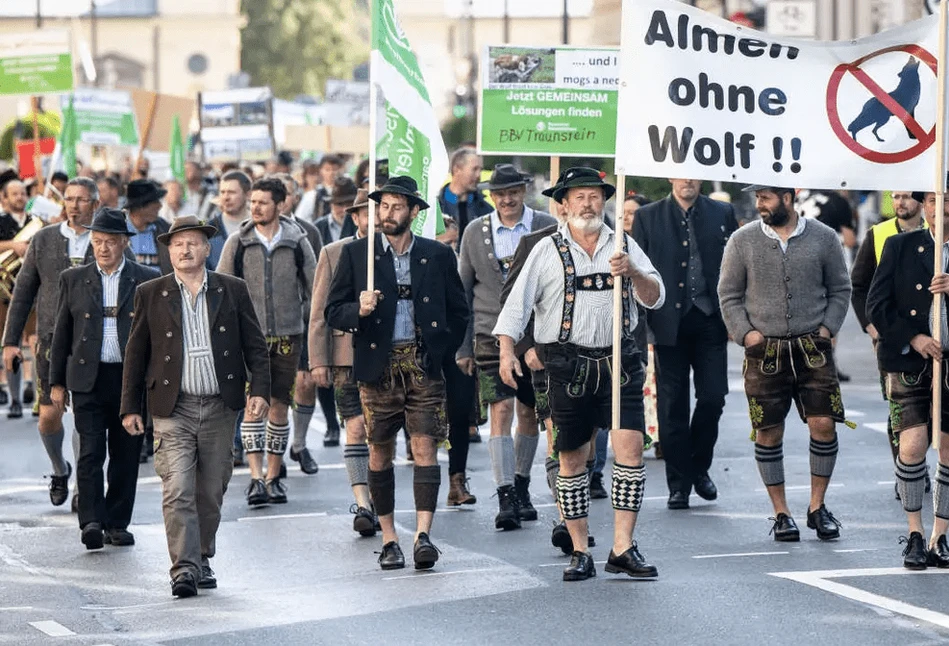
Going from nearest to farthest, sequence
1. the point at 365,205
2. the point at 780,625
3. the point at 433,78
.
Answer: the point at 780,625 < the point at 365,205 < the point at 433,78

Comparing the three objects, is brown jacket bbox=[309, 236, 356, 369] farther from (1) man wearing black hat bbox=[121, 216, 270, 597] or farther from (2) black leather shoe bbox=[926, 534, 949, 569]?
(2) black leather shoe bbox=[926, 534, 949, 569]

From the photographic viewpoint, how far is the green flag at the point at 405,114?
1143 cm

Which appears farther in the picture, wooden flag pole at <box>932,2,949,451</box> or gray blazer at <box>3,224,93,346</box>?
gray blazer at <box>3,224,93,346</box>

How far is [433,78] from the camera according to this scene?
105000 mm

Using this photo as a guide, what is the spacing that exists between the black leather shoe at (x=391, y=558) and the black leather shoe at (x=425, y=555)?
0.12 m

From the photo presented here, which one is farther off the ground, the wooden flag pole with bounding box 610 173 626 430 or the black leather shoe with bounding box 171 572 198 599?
the wooden flag pole with bounding box 610 173 626 430

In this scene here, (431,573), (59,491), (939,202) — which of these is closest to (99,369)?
(59,491)

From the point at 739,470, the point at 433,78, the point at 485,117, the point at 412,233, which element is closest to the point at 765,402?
the point at 412,233

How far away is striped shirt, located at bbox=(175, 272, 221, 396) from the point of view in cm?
1017

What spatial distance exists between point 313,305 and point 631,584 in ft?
11.1

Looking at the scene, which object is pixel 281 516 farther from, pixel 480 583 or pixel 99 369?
pixel 480 583

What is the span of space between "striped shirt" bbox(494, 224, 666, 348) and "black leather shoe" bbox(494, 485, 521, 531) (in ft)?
5.97

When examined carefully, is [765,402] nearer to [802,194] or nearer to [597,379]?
[597,379]

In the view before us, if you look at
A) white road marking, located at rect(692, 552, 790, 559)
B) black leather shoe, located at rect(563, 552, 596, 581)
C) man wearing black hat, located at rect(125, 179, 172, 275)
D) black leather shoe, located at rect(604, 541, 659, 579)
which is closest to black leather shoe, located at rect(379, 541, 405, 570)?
black leather shoe, located at rect(563, 552, 596, 581)
